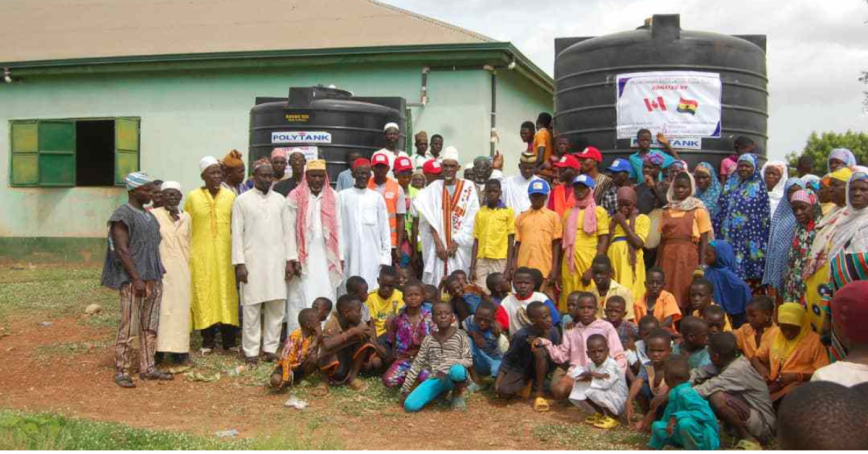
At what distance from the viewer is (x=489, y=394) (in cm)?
618

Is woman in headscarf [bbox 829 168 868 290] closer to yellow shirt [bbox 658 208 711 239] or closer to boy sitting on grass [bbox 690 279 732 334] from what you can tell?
boy sitting on grass [bbox 690 279 732 334]

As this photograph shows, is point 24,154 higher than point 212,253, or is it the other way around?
point 24,154

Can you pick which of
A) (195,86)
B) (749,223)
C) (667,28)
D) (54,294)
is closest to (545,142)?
(667,28)

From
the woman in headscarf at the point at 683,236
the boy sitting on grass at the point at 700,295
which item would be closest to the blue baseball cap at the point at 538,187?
the woman in headscarf at the point at 683,236

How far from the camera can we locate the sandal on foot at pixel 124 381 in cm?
635

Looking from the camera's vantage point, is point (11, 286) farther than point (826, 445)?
Yes

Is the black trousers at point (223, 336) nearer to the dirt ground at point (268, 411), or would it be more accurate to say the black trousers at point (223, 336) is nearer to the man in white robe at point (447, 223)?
the dirt ground at point (268, 411)

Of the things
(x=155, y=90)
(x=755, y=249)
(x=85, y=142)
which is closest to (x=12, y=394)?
(x=755, y=249)

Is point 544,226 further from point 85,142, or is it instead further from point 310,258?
point 85,142

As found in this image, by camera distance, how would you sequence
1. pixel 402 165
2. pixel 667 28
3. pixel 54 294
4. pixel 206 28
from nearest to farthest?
pixel 667 28, pixel 402 165, pixel 54 294, pixel 206 28

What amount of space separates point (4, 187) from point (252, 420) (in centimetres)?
1137

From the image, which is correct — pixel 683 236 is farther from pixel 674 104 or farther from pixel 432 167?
pixel 432 167

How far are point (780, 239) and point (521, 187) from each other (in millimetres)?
2197

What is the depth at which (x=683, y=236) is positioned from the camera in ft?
21.7
